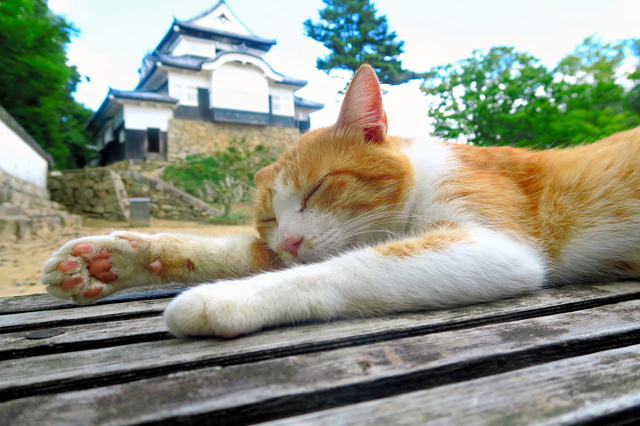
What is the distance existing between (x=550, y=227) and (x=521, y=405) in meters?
0.82

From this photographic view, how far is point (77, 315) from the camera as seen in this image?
916 mm

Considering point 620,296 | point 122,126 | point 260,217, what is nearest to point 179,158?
point 122,126

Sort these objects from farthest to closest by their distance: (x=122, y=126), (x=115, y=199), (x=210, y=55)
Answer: (x=210, y=55) < (x=122, y=126) < (x=115, y=199)

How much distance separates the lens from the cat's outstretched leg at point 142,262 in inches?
35.5

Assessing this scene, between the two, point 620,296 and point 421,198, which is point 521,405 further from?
point 421,198

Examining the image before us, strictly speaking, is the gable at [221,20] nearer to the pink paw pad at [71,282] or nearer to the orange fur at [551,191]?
the orange fur at [551,191]

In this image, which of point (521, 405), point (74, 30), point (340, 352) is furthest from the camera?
point (74, 30)

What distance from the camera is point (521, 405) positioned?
0.45m

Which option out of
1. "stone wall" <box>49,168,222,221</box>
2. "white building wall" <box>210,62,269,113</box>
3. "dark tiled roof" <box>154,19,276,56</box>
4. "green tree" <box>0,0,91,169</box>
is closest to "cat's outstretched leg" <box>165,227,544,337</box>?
"stone wall" <box>49,168,222,221</box>

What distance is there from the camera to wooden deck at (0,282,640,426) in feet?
1.47

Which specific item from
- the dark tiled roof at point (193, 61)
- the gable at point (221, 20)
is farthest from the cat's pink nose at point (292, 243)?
the gable at point (221, 20)

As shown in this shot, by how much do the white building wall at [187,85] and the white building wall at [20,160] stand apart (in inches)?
223

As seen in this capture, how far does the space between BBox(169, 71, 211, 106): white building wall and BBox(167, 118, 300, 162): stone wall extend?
76 cm

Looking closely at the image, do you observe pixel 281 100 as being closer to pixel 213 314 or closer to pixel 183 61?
pixel 183 61
